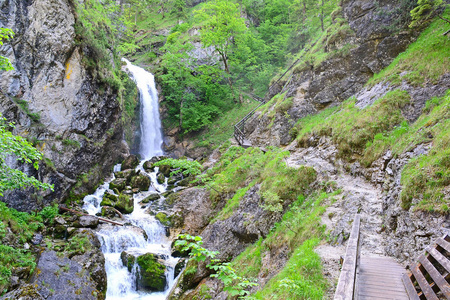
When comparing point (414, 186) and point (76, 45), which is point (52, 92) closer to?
point (76, 45)

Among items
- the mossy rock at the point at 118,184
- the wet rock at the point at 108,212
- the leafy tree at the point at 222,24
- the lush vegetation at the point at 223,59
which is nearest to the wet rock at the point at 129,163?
the mossy rock at the point at 118,184

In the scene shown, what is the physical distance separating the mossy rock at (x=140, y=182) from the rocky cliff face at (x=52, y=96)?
2541 millimetres

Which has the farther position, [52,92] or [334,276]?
[52,92]

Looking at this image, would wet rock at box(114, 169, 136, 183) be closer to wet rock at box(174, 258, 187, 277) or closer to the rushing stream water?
the rushing stream water

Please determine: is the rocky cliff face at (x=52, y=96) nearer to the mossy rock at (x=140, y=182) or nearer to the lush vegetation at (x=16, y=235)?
the lush vegetation at (x=16, y=235)

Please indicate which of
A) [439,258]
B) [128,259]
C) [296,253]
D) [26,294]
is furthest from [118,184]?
[439,258]

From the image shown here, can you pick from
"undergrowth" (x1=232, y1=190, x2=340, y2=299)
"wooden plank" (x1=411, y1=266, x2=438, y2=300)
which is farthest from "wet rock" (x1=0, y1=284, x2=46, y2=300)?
"wooden plank" (x1=411, y1=266, x2=438, y2=300)

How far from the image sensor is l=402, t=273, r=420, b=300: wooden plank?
352 centimetres

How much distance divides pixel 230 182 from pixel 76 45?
12724 mm

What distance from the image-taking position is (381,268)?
14.7ft

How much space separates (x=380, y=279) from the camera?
13.5 ft

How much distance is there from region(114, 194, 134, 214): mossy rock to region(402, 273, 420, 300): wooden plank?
46.3ft

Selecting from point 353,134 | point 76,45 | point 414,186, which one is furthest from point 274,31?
point 414,186

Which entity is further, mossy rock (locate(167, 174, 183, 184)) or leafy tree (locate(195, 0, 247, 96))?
leafy tree (locate(195, 0, 247, 96))
